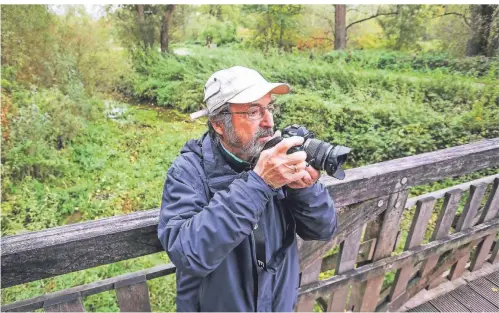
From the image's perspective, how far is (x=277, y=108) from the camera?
5.09 ft

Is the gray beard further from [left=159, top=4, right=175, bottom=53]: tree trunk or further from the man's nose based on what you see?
[left=159, top=4, right=175, bottom=53]: tree trunk

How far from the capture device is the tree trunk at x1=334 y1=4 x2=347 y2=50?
49.9 ft

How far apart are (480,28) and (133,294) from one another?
1360 centimetres

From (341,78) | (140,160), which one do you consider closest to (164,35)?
(341,78)

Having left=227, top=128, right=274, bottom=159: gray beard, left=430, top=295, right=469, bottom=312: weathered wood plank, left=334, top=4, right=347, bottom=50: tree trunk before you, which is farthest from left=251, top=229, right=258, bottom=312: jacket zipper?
left=334, top=4, right=347, bottom=50: tree trunk

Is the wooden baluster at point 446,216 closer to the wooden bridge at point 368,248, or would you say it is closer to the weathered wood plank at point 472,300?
the wooden bridge at point 368,248

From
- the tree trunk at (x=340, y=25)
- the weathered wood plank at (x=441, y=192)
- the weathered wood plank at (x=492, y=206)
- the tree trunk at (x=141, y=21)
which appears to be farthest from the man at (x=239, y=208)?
the tree trunk at (x=340, y=25)

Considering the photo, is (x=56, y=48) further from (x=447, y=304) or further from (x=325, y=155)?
(x=447, y=304)

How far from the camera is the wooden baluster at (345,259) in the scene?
1.89 metres

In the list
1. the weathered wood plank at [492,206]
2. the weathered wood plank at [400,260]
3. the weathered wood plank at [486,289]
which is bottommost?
the weathered wood plank at [486,289]

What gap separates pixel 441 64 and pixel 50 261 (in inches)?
558

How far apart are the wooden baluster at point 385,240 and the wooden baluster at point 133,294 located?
1.29 m

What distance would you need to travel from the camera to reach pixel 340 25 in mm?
15453

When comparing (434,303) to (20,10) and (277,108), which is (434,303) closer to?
(277,108)
